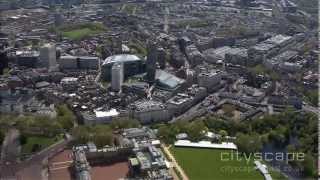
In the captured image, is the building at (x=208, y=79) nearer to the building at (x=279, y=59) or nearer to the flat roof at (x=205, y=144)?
the building at (x=279, y=59)

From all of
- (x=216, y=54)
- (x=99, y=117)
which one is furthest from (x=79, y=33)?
(x=99, y=117)

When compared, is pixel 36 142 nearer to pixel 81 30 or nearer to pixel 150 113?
pixel 150 113

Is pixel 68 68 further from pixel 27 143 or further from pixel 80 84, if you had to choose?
pixel 27 143

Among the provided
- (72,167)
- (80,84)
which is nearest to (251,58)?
(80,84)

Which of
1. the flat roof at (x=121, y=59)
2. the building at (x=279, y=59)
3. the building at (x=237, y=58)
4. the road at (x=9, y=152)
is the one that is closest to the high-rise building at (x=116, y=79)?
the flat roof at (x=121, y=59)

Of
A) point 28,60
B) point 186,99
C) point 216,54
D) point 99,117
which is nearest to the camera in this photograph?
point 99,117
